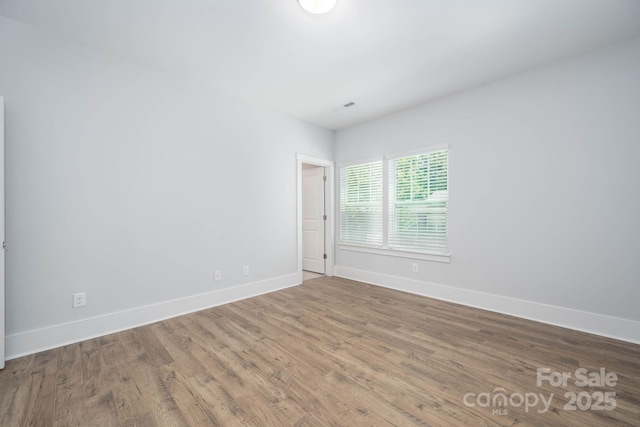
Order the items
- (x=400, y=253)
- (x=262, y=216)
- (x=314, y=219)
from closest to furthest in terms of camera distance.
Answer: (x=262, y=216), (x=400, y=253), (x=314, y=219)

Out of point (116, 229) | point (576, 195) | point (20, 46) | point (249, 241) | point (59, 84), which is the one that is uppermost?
point (20, 46)

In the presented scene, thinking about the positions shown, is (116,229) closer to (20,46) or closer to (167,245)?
(167,245)

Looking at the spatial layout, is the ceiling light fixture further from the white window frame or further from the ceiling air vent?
the white window frame

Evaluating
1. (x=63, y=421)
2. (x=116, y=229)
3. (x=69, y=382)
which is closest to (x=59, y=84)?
(x=116, y=229)

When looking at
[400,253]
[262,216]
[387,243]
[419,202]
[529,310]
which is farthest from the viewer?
[387,243]

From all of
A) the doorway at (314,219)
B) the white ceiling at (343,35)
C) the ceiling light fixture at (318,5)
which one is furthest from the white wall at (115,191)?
the ceiling light fixture at (318,5)

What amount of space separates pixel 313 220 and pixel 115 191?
329cm

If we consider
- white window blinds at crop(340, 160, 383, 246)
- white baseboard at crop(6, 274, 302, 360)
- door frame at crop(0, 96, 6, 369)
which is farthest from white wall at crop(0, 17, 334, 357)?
white window blinds at crop(340, 160, 383, 246)

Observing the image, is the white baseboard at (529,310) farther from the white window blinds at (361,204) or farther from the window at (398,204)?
the white window blinds at (361,204)

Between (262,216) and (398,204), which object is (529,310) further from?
(262,216)

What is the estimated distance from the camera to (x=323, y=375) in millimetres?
1925

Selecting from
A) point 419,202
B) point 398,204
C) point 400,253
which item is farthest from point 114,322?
point 419,202

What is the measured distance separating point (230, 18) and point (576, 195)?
3.71 metres

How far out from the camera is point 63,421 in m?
1.51
